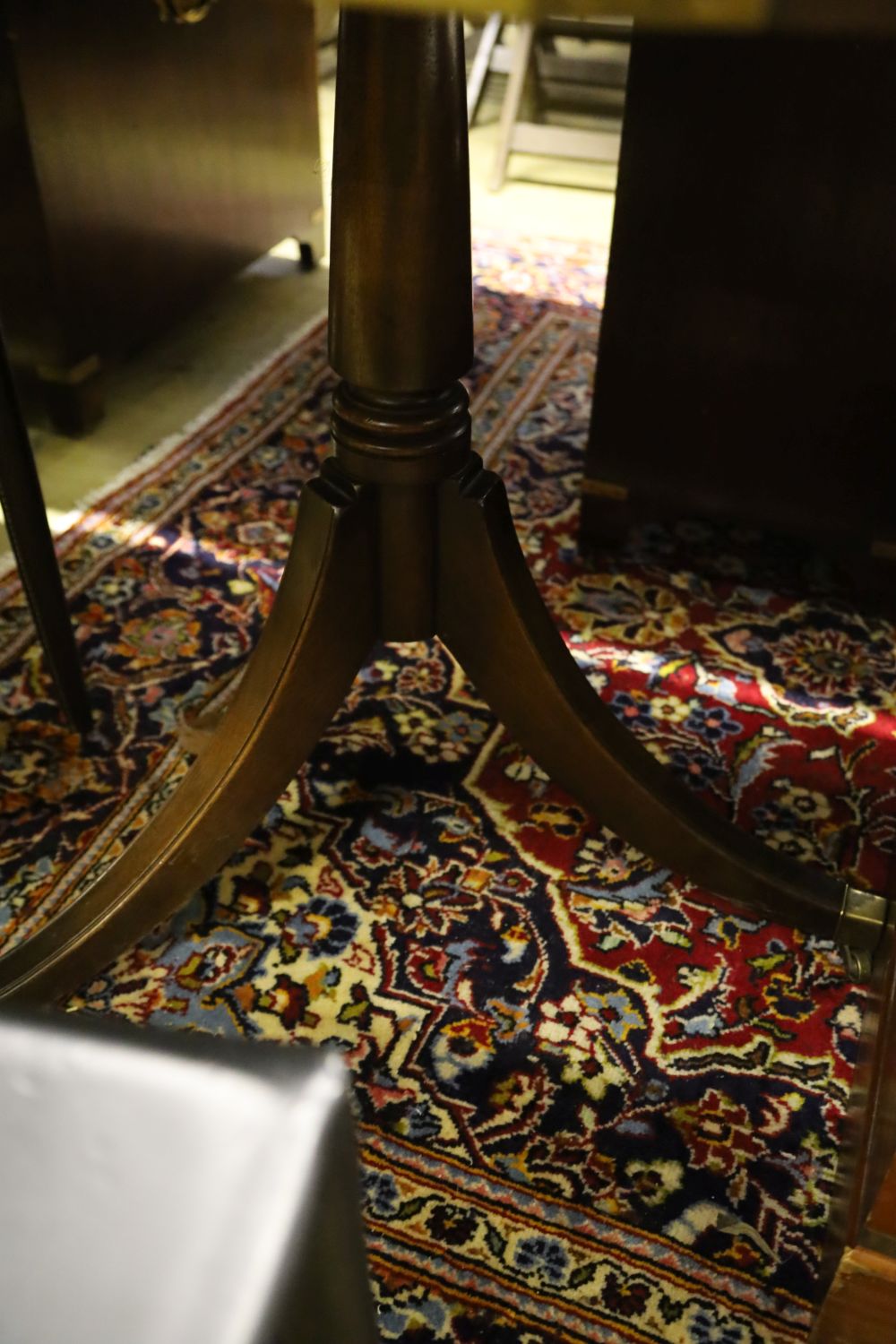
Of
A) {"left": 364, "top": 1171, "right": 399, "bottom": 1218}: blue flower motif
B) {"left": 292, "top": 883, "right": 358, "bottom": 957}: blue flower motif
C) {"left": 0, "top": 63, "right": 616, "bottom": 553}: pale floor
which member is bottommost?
{"left": 0, "top": 63, "right": 616, "bottom": 553}: pale floor

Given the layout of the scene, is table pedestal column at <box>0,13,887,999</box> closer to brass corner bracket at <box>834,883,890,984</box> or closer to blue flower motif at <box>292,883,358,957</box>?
brass corner bracket at <box>834,883,890,984</box>

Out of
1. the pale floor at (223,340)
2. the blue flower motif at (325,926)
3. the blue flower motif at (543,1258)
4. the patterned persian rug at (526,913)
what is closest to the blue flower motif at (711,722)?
the patterned persian rug at (526,913)

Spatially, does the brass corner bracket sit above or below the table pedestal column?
below

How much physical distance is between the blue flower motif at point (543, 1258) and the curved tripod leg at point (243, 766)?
0.34 meters

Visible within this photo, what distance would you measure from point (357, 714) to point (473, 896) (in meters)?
0.28

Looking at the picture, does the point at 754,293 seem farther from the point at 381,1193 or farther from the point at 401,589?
the point at 381,1193

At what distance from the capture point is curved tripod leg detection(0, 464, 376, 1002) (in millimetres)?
792

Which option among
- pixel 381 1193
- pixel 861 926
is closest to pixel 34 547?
pixel 381 1193

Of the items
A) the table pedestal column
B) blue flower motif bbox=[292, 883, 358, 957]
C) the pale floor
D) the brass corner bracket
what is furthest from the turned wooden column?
the pale floor

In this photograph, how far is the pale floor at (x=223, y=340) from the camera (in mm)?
1619

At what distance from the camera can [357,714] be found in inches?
46.4

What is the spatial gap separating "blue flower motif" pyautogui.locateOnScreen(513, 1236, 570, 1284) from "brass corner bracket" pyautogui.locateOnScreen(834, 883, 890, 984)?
0.33 meters

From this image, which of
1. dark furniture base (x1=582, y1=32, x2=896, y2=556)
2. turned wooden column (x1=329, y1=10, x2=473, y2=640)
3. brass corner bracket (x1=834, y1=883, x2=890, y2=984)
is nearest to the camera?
turned wooden column (x1=329, y1=10, x2=473, y2=640)

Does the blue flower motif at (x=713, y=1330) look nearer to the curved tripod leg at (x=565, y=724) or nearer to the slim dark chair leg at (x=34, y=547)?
the curved tripod leg at (x=565, y=724)
